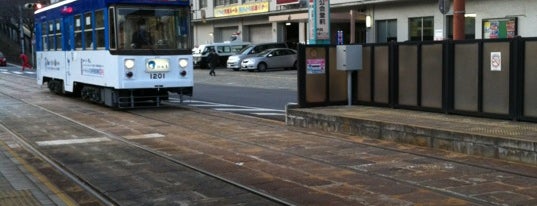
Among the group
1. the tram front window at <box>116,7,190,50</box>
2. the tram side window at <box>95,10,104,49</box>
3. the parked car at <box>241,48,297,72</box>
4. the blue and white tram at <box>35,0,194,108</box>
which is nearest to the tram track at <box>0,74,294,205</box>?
the blue and white tram at <box>35,0,194,108</box>

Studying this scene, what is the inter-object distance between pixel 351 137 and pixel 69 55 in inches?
464

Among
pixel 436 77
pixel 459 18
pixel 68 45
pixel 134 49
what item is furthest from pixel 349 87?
pixel 68 45

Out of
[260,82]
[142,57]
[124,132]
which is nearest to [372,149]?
[124,132]

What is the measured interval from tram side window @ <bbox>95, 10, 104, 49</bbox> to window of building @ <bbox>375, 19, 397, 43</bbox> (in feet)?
80.3

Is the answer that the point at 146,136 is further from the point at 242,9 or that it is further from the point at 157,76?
the point at 242,9

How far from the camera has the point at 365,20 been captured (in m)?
41.5

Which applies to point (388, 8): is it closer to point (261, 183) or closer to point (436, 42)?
point (436, 42)

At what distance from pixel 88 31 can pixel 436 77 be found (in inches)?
407

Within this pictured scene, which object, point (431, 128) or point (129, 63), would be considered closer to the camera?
point (431, 128)

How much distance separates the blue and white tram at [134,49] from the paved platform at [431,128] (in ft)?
15.0

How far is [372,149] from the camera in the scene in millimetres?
10242

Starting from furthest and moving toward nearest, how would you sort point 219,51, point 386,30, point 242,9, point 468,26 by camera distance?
point 242,9 < point 219,51 < point 386,30 < point 468,26

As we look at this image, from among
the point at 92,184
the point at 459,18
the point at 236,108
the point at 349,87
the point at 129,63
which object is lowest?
the point at 92,184

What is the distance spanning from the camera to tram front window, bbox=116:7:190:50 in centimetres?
1636
